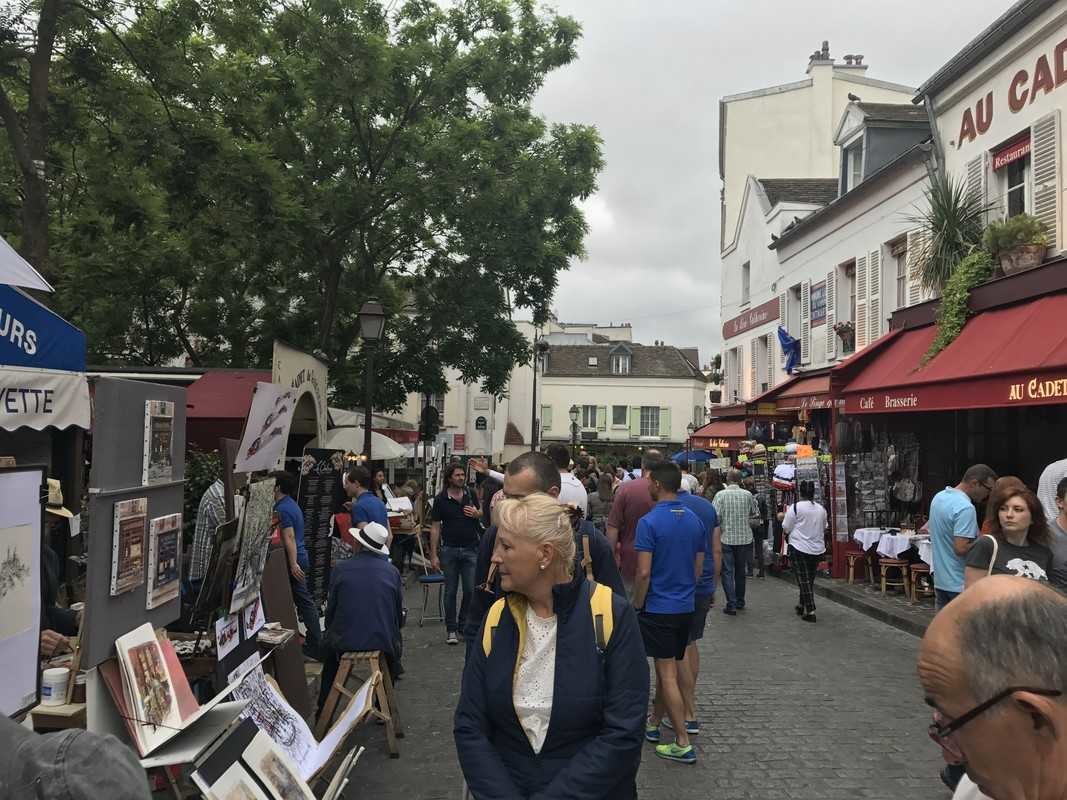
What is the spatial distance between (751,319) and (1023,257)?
13.8 meters

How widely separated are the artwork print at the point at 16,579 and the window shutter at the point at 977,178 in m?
13.1

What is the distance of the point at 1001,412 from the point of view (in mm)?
12922

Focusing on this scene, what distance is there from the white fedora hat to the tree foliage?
18.7 ft

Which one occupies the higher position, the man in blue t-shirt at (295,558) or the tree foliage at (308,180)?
the tree foliage at (308,180)

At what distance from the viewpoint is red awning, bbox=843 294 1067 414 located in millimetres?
8528

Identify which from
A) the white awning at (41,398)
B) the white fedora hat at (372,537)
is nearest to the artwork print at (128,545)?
the white fedora hat at (372,537)

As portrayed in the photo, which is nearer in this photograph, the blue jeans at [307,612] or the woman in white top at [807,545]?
the blue jeans at [307,612]

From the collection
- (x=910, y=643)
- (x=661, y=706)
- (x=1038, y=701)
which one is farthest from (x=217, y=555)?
(x=910, y=643)

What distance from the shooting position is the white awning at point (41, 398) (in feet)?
18.1

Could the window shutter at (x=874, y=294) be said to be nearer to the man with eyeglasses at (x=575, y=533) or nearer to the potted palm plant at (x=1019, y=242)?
the potted palm plant at (x=1019, y=242)

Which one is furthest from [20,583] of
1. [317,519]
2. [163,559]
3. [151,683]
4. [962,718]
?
[317,519]

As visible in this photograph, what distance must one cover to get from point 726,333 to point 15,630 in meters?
26.3

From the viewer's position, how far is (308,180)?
50.4ft

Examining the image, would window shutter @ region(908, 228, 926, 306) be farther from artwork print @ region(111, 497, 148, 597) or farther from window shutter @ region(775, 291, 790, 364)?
artwork print @ region(111, 497, 148, 597)
